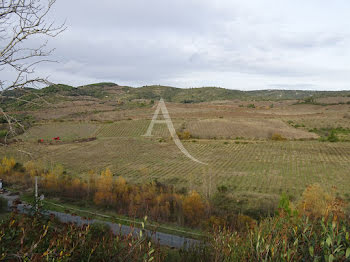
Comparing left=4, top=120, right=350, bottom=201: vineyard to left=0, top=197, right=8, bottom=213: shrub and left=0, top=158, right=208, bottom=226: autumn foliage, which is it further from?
left=0, top=197, right=8, bottom=213: shrub

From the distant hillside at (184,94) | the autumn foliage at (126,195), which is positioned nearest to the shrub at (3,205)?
the autumn foliage at (126,195)

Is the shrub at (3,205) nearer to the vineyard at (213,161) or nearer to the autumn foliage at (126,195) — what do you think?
the vineyard at (213,161)

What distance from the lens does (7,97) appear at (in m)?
5.59

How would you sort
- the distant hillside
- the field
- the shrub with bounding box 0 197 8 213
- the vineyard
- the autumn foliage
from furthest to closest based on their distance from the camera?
1. the distant hillside
2. the vineyard
3. the field
4. the autumn foliage
5. the shrub with bounding box 0 197 8 213

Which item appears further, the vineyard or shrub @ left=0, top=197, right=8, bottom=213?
the vineyard

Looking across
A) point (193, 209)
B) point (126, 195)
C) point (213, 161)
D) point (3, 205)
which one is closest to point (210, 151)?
point (213, 161)

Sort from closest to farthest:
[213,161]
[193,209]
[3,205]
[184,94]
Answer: [3,205] → [193,209] → [213,161] → [184,94]

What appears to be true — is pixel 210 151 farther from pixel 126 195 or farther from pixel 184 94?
pixel 184 94

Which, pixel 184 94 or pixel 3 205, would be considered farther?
pixel 184 94

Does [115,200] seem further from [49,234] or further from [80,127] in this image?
[80,127]

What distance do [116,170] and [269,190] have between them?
20.6m

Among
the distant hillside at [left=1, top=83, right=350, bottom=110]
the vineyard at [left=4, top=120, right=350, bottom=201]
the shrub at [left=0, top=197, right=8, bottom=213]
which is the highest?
the distant hillside at [left=1, top=83, right=350, bottom=110]

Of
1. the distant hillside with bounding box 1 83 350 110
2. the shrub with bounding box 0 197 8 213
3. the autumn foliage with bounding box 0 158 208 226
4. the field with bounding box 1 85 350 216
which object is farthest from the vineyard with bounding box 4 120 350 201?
the distant hillside with bounding box 1 83 350 110

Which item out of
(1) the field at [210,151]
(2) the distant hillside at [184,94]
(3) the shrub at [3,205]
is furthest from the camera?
(2) the distant hillside at [184,94]
